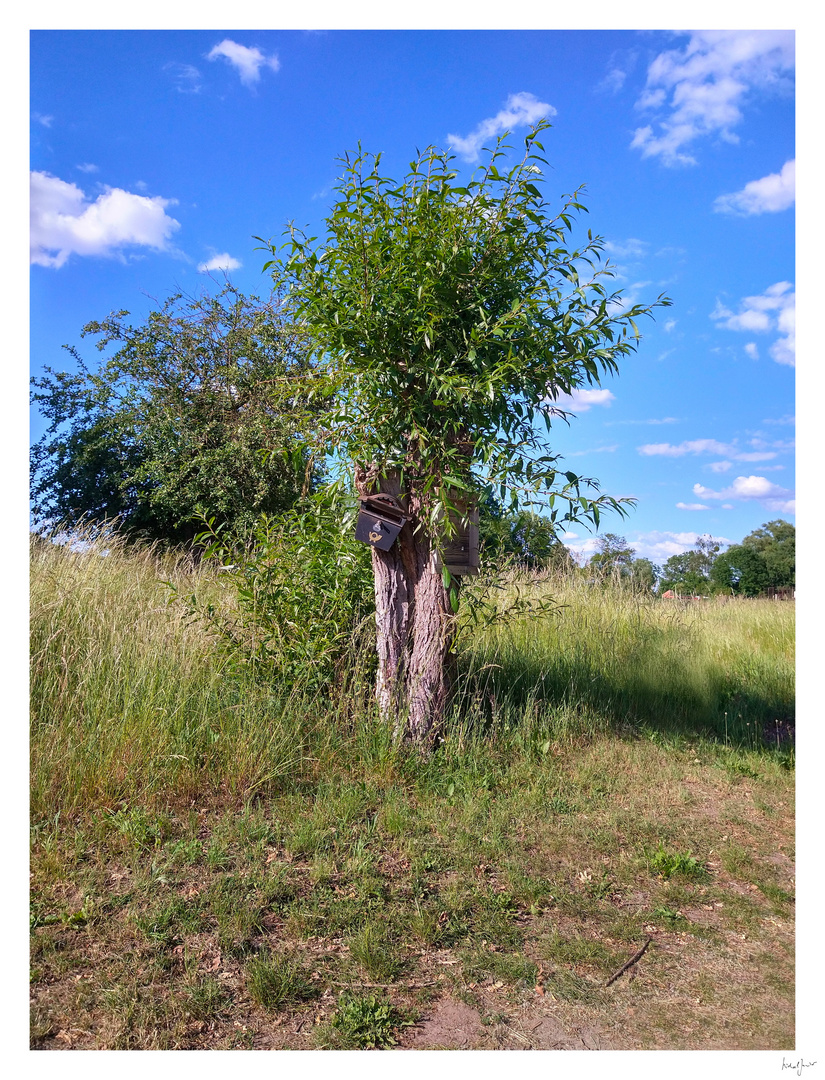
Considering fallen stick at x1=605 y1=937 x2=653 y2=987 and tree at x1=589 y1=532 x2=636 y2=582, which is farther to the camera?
tree at x1=589 y1=532 x2=636 y2=582

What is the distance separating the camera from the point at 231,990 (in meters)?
2.72

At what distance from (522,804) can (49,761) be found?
109 inches

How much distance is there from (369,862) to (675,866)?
5.56ft

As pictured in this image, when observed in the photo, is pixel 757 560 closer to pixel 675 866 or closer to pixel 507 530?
pixel 507 530

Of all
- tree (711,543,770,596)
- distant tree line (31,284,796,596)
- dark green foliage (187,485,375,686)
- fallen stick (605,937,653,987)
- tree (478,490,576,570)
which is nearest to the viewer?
fallen stick (605,937,653,987)

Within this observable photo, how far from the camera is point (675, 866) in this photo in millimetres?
3809

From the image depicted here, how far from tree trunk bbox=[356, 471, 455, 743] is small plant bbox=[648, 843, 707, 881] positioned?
61.1 inches

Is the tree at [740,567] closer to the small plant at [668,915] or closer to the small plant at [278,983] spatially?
the small plant at [668,915]

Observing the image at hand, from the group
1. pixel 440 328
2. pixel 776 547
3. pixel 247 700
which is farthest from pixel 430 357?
pixel 776 547

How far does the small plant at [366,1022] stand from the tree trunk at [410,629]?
208 centimetres

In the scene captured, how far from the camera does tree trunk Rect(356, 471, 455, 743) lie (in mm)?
4719
